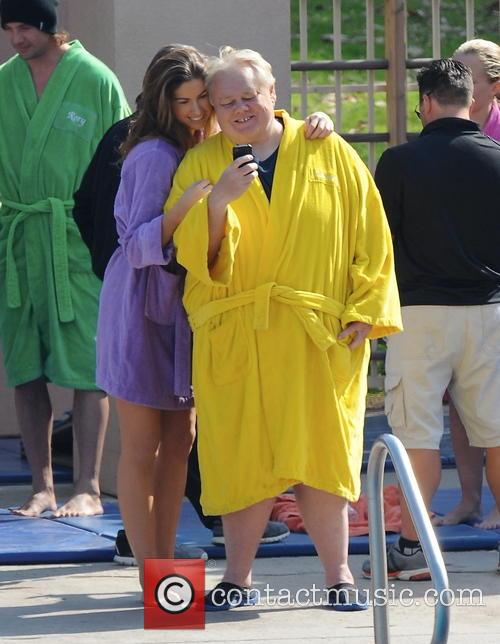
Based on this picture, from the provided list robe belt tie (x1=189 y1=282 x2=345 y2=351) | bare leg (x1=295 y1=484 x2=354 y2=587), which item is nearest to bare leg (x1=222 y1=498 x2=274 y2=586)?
bare leg (x1=295 y1=484 x2=354 y2=587)

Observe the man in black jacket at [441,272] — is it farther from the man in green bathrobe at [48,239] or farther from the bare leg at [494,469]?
the man in green bathrobe at [48,239]

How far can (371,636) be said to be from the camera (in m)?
4.71

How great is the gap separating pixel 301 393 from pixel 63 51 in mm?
2573

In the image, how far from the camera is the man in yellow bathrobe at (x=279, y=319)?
4.89 metres

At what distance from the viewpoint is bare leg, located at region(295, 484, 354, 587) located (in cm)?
498

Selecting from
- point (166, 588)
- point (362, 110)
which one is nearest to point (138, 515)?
point (166, 588)

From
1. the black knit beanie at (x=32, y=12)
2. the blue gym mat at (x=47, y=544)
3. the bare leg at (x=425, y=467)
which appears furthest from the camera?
the black knit beanie at (x=32, y=12)

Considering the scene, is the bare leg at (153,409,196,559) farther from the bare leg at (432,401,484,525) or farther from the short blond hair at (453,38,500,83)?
the short blond hair at (453,38,500,83)

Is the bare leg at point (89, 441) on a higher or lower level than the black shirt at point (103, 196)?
lower

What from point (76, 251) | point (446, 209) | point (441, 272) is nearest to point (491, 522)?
point (441, 272)

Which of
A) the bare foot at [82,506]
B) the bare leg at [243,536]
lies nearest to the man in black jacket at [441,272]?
the bare leg at [243,536]

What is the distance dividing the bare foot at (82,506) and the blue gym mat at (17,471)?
2.86 feet

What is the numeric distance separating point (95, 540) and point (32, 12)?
222 centimetres

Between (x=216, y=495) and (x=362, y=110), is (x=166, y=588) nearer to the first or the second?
(x=216, y=495)
